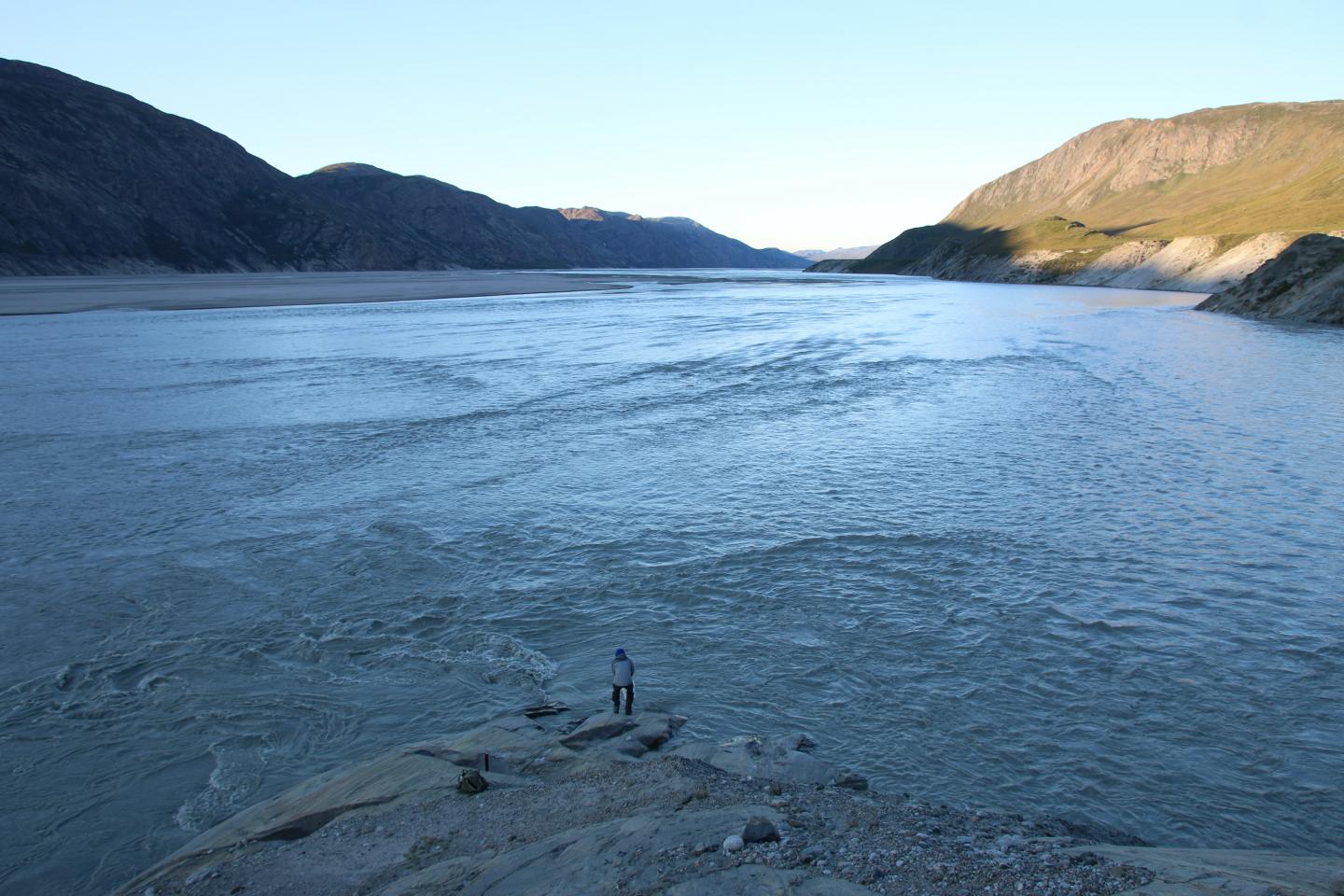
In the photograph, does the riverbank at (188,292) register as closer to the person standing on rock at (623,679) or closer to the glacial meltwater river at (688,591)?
the glacial meltwater river at (688,591)

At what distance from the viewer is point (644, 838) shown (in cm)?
671

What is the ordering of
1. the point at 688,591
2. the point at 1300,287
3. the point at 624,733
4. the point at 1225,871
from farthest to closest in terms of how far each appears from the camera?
1. the point at 1300,287
2. the point at 688,591
3. the point at 624,733
4. the point at 1225,871

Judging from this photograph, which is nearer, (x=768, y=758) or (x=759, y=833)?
(x=759, y=833)

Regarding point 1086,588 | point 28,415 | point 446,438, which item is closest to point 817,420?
point 446,438

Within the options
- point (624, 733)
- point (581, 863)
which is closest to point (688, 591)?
point (624, 733)

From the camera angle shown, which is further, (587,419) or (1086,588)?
(587,419)

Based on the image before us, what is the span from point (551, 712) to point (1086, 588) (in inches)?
360

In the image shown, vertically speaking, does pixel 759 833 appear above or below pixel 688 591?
above

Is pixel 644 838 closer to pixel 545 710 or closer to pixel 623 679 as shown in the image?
pixel 623 679

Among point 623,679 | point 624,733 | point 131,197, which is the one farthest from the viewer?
point 131,197

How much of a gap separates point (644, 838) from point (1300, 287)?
72.3 m

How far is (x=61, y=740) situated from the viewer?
9.59 meters

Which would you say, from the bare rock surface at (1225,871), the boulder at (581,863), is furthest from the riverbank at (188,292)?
the bare rock surface at (1225,871)

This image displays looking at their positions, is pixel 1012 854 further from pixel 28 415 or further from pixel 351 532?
pixel 28 415
